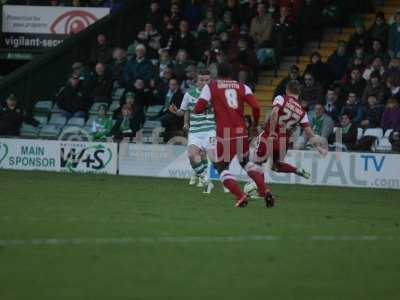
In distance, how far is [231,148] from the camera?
15758 millimetres

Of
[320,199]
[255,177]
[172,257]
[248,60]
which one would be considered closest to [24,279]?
[172,257]

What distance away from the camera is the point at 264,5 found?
27.8 m

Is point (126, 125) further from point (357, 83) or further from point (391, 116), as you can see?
point (391, 116)

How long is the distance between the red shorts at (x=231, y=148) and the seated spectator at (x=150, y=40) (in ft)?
41.9

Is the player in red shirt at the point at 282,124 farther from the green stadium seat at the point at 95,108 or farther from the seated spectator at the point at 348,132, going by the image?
the green stadium seat at the point at 95,108

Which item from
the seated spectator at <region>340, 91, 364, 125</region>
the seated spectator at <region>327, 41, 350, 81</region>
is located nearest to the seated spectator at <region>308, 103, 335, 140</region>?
the seated spectator at <region>340, 91, 364, 125</region>

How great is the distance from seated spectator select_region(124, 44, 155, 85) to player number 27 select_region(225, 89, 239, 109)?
11370 millimetres

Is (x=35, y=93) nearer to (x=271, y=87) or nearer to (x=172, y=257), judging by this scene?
(x=271, y=87)

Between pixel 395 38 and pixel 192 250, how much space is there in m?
16.0

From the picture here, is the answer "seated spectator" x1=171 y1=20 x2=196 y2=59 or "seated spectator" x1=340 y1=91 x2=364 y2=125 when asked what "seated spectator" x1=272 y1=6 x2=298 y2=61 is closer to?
"seated spectator" x1=171 y1=20 x2=196 y2=59

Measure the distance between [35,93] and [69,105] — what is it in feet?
7.58

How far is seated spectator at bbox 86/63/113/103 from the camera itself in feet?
91.5

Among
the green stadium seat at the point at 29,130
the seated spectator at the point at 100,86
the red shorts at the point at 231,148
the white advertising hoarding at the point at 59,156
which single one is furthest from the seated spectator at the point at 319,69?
the red shorts at the point at 231,148

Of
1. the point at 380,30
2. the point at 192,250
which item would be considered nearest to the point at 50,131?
the point at 380,30
